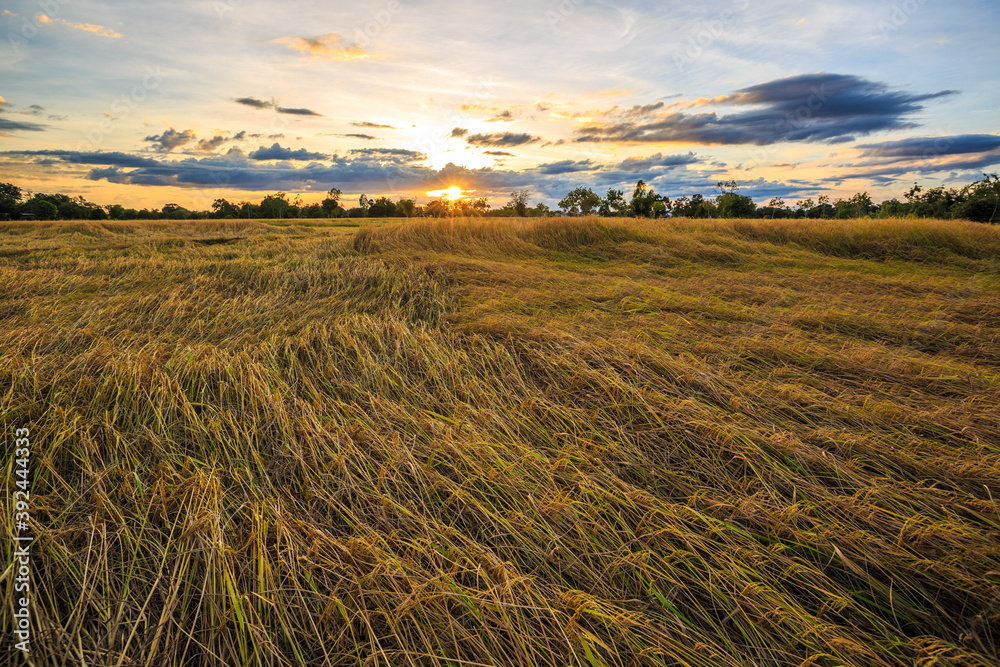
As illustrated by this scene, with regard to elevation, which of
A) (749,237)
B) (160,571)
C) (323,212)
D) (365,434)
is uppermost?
(323,212)

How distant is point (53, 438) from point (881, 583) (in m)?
3.84

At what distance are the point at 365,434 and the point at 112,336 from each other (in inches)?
123

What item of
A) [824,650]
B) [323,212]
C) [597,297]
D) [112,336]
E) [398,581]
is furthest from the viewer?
[323,212]

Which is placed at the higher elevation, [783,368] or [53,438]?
[783,368]

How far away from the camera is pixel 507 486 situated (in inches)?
76.2

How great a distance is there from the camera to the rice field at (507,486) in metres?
1.33

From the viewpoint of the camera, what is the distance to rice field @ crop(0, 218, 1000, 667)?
1327mm

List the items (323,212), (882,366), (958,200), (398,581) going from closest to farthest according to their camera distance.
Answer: (398,581) → (882,366) → (958,200) → (323,212)

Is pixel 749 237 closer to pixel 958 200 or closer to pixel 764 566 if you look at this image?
pixel 764 566

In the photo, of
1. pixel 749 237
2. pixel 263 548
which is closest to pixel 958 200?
pixel 749 237

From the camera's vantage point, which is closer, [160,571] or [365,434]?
[160,571]

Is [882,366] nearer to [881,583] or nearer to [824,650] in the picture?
[881,583]

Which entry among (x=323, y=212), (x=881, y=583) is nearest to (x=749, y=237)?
(x=881, y=583)

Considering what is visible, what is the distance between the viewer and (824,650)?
127cm
